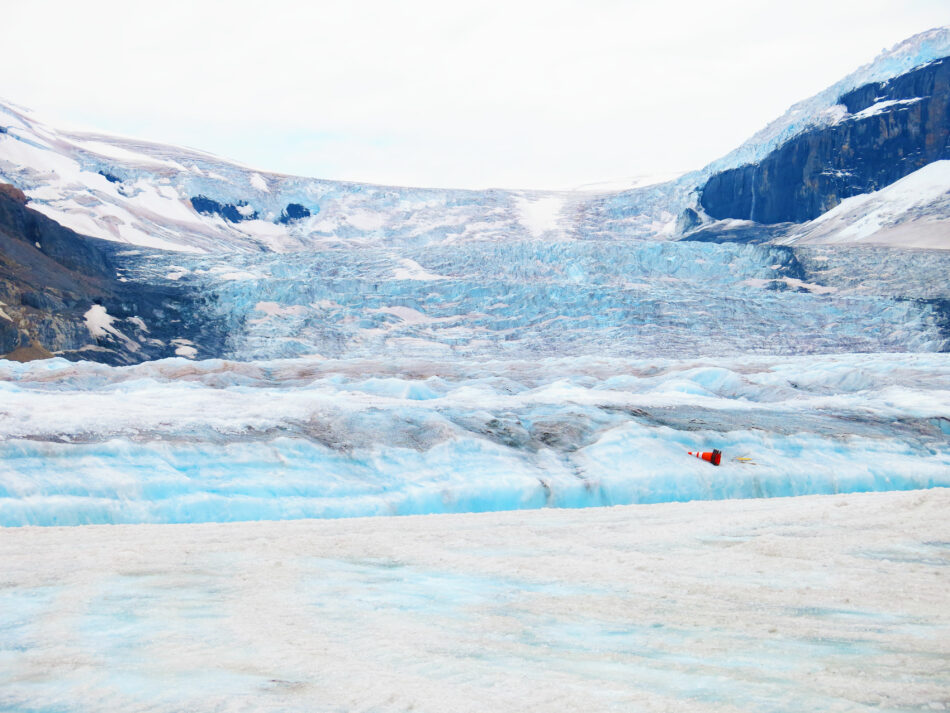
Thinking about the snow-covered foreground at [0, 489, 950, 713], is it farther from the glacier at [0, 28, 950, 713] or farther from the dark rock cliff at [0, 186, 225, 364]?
the dark rock cliff at [0, 186, 225, 364]

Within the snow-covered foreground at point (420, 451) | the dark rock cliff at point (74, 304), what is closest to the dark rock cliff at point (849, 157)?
the dark rock cliff at point (74, 304)

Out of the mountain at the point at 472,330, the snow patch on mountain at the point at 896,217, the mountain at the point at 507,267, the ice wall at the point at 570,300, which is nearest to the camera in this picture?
the mountain at the point at 472,330

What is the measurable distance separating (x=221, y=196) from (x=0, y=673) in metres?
60.4

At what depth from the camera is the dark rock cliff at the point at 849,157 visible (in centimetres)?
5541

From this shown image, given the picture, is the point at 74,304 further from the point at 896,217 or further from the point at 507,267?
the point at 896,217

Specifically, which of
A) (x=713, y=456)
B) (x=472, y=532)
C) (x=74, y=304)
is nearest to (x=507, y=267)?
(x=74, y=304)

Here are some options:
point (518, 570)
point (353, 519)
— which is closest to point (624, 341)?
point (353, 519)

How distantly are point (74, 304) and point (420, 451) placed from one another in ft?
68.7

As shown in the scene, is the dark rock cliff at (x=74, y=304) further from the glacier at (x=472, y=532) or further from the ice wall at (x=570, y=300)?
the ice wall at (x=570, y=300)

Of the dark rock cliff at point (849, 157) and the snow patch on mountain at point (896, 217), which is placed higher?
the dark rock cliff at point (849, 157)

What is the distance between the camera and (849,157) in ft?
187

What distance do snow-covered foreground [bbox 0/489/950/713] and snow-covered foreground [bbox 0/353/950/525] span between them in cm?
108

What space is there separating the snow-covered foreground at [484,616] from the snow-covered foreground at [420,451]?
108cm

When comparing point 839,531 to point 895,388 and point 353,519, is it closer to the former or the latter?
point 353,519
